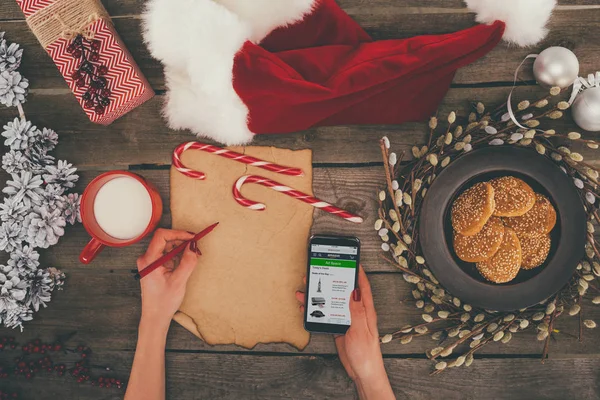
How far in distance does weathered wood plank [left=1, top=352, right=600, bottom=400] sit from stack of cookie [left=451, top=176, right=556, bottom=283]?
37 centimetres

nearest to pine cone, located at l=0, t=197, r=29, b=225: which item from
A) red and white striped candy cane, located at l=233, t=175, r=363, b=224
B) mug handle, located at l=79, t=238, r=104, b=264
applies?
mug handle, located at l=79, t=238, r=104, b=264

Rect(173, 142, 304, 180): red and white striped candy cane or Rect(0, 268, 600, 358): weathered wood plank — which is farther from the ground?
Rect(173, 142, 304, 180): red and white striped candy cane

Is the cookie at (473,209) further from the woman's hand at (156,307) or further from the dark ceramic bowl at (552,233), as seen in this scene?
the woman's hand at (156,307)

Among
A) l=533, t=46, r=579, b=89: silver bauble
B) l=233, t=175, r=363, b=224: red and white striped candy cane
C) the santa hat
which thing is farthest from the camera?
l=233, t=175, r=363, b=224: red and white striped candy cane

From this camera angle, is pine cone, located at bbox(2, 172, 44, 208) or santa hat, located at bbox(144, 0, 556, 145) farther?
pine cone, located at bbox(2, 172, 44, 208)

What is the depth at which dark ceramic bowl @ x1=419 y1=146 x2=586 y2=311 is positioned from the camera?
965 mm

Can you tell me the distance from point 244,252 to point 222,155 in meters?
0.28

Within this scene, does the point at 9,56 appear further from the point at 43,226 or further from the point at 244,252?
the point at 244,252

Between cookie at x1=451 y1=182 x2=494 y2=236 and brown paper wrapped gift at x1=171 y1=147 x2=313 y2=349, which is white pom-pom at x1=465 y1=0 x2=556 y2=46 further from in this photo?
brown paper wrapped gift at x1=171 y1=147 x2=313 y2=349

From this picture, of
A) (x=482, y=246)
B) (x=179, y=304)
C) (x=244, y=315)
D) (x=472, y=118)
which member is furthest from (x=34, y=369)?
(x=472, y=118)

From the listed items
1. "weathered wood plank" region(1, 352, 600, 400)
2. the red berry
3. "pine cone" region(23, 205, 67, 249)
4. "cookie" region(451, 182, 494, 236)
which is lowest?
"weathered wood plank" region(1, 352, 600, 400)

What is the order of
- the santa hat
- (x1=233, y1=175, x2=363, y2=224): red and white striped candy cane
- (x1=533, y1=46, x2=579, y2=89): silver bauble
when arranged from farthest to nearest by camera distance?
(x1=233, y1=175, x2=363, y2=224): red and white striped candy cane, (x1=533, y1=46, x2=579, y2=89): silver bauble, the santa hat

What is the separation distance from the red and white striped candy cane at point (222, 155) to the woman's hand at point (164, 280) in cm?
17

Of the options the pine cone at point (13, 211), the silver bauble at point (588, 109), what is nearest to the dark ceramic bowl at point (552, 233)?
the silver bauble at point (588, 109)
